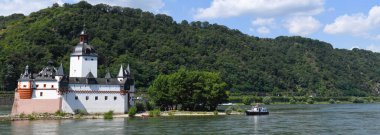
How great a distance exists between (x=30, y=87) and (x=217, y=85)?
30930mm

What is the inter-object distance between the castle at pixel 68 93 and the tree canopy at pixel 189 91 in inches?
375

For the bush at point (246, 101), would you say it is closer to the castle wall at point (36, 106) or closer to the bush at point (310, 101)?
the bush at point (310, 101)

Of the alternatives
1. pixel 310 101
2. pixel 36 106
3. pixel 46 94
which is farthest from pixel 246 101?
pixel 36 106

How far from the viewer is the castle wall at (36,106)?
8038 cm

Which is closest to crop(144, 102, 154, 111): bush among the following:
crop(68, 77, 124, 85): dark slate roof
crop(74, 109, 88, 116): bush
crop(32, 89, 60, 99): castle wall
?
crop(68, 77, 124, 85): dark slate roof

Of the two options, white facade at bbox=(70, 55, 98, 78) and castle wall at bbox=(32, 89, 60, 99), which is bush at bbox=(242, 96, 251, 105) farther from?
castle wall at bbox=(32, 89, 60, 99)

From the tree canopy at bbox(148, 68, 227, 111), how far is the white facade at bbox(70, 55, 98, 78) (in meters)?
13.0

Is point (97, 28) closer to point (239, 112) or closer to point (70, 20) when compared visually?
point (70, 20)

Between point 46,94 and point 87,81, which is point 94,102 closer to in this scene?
point 87,81

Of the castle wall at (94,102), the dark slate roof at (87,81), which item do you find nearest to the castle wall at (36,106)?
the castle wall at (94,102)

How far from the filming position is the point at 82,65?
87125mm

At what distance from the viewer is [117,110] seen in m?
84.6

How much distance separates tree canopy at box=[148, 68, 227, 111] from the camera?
92.8 meters

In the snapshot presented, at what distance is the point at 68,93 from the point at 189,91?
2169 cm
